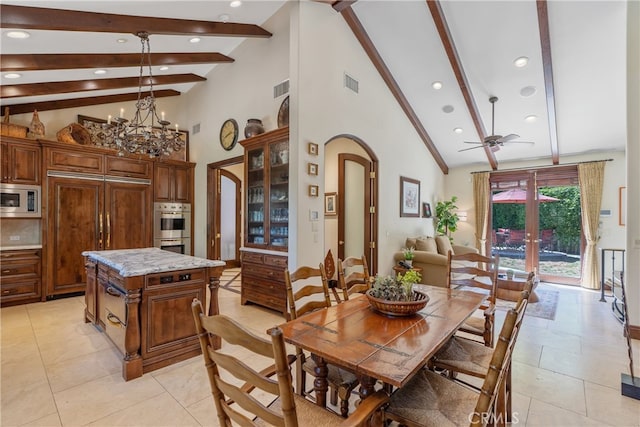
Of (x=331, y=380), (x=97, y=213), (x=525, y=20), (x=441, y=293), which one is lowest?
(x=331, y=380)

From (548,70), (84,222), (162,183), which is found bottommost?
(84,222)

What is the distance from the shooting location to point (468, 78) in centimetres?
504

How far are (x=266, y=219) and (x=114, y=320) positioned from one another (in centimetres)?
208

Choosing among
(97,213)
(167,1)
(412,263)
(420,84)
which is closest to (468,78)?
(420,84)

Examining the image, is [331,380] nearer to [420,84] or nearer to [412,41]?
[412,41]

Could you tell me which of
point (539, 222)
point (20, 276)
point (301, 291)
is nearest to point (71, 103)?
point (20, 276)

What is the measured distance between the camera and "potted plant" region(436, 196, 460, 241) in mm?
7449

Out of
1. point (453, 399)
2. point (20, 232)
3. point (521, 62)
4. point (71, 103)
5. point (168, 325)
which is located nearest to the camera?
point (453, 399)

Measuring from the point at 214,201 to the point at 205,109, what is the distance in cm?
188

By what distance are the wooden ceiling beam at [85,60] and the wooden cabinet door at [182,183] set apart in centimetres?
222

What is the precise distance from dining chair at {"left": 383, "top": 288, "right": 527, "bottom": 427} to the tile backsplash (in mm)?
5732

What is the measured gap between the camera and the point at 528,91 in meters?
5.00

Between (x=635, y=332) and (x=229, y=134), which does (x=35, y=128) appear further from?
(x=635, y=332)

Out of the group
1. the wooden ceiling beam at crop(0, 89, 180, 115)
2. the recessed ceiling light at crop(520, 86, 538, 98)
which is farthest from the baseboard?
the wooden ceiling beam at crop(0, 89, 180, 115)
